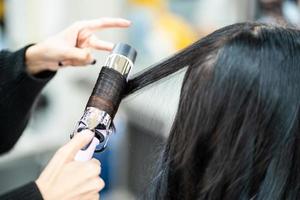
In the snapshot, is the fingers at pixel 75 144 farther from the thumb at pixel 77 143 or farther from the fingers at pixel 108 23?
the fingers at pixel 108 23

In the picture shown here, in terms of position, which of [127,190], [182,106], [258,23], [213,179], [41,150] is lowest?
[127,190]

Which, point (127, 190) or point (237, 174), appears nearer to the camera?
point (237, 174)

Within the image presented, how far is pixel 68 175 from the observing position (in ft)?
2.22

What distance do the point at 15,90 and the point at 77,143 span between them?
1.12ft

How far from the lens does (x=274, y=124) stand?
615 millimetres

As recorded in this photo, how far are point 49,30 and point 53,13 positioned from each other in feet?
0.26

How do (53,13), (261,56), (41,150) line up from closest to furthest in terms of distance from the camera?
1. (261,56)
2. (41,150)
3. (53,13)

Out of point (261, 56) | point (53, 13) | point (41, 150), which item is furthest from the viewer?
point (53, 13)

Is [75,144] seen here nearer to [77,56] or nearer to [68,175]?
[68,175]

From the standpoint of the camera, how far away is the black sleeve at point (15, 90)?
36.6 inches

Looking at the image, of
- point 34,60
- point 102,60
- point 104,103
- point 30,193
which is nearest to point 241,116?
point 104,103

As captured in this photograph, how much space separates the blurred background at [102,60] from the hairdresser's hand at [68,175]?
1172 millimetres

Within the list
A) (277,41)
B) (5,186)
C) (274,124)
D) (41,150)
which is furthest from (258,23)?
(5,186)

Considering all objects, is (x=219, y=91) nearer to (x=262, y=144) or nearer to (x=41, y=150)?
(x=262, y=144)
